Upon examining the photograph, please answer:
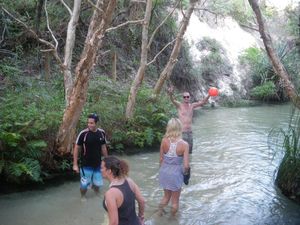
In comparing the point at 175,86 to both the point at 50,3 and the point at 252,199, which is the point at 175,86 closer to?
the point at 50,3

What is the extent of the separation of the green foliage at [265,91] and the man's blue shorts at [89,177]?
2122 centimetres

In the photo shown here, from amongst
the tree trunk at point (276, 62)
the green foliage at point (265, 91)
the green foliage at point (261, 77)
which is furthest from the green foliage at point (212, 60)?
the tree trunk at point (276, 62)

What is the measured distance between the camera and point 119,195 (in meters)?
4.13

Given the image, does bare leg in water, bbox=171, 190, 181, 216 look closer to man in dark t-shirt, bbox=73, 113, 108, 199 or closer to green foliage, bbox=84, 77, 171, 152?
man in dark t-shirt, bbox=73, 113, 108, 199

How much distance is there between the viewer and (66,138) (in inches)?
357

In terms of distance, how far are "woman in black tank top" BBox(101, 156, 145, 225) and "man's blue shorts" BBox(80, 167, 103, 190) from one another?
11.5ft

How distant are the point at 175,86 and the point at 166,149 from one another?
15.3 metres

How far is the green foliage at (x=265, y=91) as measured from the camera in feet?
89.2

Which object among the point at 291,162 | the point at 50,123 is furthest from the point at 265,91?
the point at 50,123

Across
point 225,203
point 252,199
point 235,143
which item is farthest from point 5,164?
point 235,143

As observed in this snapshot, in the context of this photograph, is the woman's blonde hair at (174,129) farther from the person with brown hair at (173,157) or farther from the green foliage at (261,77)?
the green foliage at (261,77)

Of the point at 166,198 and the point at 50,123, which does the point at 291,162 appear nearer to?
the point at 166,198

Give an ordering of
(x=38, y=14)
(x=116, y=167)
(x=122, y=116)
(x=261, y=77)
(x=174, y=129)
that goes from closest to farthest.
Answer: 1. (x=116, y=167)
2. (x=174, y=129)
3. (x=122, y=116)
4. (x=38, y=14)
5. (x=261, y=77)

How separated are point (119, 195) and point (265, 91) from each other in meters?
24.5
